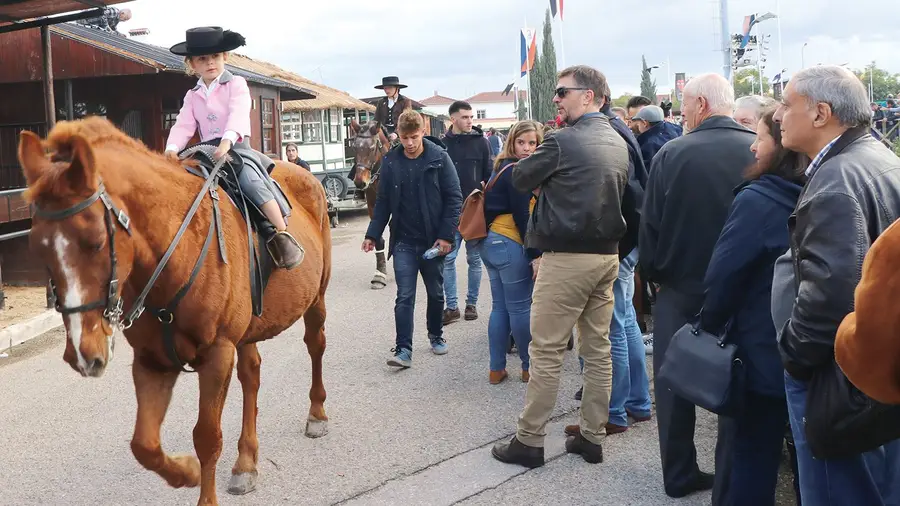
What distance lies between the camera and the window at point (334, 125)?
26.2 m

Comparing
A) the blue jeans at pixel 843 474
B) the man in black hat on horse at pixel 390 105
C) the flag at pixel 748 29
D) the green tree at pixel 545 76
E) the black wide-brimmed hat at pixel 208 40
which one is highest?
the green tree at pixel 545 76

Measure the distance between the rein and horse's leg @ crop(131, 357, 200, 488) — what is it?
0.46ft

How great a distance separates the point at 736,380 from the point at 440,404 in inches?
118

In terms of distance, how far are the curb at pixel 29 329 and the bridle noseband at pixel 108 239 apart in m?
5.48

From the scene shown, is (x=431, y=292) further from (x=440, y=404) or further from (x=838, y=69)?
(x=838, y=69)

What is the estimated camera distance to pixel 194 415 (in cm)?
573

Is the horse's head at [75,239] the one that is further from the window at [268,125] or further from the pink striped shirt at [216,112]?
the window at [268,125]

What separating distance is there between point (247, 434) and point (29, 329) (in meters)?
4.86

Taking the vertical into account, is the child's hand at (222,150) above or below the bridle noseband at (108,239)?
above

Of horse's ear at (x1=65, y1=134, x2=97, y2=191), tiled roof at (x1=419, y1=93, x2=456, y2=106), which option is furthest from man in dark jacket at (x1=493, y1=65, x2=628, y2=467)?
tiled roof at (x1=419, y1=93, x2=456, y2=106)

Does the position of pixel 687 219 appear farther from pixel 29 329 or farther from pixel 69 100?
pixel 69 100

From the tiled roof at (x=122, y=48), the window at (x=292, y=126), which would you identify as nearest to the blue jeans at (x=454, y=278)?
the tiled roof at (x=122, y=48)

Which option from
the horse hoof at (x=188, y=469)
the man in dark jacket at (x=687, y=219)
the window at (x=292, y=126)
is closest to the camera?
the horse hoof at (x=188, y=469)

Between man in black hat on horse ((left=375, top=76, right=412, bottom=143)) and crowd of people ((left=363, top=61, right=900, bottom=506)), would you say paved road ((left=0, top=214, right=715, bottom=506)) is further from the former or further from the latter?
man in black hat on horse ((left=375, top=76, right=412, bottom=143))
